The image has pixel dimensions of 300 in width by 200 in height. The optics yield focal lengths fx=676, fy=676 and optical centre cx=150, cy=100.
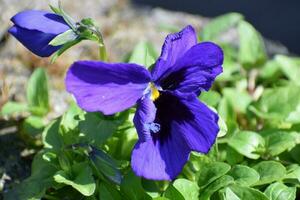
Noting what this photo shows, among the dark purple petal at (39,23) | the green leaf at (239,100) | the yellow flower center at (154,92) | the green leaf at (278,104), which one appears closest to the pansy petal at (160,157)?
the yellow flower center at (154,92)

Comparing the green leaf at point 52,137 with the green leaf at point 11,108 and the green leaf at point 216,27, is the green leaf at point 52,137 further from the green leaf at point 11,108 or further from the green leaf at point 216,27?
the green leaf at point 216,27

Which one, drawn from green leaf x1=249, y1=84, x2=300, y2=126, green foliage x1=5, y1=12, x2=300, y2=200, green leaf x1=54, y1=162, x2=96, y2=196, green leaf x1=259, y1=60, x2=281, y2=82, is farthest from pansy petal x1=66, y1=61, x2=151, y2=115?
green leaf x1=259, y1=60, x2=281, y2=82

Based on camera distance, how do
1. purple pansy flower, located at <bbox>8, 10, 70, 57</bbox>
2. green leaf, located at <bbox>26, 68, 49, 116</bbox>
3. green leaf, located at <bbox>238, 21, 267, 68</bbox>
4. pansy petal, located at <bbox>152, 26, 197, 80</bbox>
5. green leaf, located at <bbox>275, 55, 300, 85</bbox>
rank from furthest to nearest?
1. green leaf, located at <bbox>238, 21, 267, 68</bbox>
2. green leaf, located at <bbox>275, 55, 300, 85</bbox>
3. green leaf, located at <bbox>26, 68, 49, 116</bbox>
4. purple pansy flower, located at <bbox>8, 10, 70, 57</bbox>
5. pansy petal, located at <bbox>152, 26, 197, 80</bbox>

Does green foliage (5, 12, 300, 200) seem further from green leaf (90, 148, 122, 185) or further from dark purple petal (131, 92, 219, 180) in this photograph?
dark purple petal (131, 92, 219, 180)

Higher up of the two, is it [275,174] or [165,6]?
[275,174]

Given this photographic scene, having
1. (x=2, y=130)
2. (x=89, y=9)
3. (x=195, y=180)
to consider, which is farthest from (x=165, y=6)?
(x=195, y=180)

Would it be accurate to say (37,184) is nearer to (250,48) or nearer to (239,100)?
(239,100)

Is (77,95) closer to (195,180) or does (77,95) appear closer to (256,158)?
(195,180)

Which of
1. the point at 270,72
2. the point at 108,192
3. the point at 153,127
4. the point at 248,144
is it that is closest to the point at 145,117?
the point at 153,127
